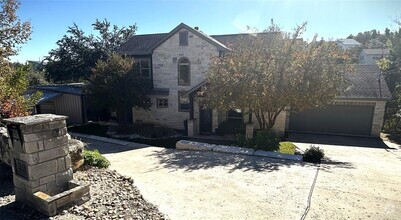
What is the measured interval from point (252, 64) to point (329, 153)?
21.7 feet

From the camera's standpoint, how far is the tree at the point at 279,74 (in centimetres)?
1330

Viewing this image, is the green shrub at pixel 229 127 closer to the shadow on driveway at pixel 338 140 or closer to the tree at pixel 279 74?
the shadow on driveway at pixel 338 140

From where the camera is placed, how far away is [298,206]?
250 inches

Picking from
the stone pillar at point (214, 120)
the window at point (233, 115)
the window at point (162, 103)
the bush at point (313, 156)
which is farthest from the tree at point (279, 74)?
the window at point (162, 103)

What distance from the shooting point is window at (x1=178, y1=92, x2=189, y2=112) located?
20945 mm

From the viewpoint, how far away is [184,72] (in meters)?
20.6

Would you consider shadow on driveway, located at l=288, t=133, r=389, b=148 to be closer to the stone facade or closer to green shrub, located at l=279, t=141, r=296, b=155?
green shrub, located at l=279, t=141, r=296, b=155

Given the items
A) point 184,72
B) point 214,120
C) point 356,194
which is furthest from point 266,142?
point 184,72

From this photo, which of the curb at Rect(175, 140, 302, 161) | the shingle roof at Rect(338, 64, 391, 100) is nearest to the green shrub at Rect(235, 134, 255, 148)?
the curb at Rect(175, 140, 302, 161)

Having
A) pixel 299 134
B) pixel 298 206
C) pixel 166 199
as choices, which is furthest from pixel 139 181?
pixel 299 134

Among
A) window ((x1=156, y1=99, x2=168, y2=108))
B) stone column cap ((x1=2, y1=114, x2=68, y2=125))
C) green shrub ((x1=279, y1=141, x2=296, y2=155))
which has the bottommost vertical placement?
green shrub ((x1=279, y1=141, x2=296, y2=155))

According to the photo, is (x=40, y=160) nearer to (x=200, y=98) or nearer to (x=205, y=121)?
(x=200, y=98)

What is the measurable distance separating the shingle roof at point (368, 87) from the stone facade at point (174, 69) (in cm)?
1054

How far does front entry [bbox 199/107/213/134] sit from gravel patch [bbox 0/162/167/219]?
42.6 ft
